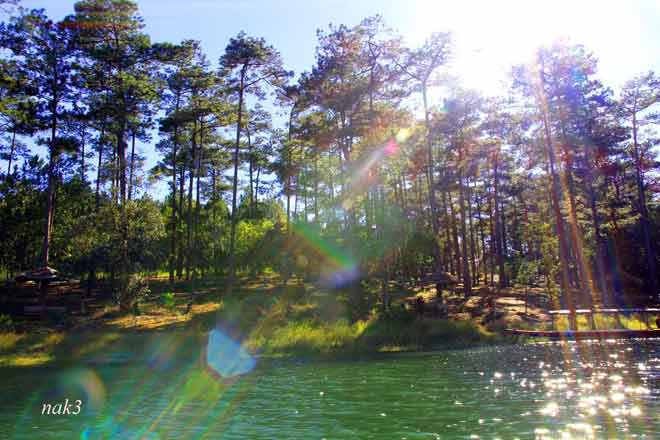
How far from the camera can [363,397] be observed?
1202 centimetres

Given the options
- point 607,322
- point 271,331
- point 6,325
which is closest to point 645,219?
point 607,322

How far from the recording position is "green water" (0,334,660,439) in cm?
909

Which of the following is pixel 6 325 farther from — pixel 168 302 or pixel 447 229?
pixel 447 229

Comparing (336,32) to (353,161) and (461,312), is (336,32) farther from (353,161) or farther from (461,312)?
(461,312)

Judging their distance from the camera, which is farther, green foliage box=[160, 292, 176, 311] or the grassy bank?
green foliage box=[160, 292, 176, 311]

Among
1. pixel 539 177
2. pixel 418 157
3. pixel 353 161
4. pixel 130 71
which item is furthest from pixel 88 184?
pixel 539 177

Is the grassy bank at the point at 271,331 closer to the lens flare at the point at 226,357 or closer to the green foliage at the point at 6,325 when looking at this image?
the green foliage at the point at 6,325

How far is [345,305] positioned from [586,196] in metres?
25.8

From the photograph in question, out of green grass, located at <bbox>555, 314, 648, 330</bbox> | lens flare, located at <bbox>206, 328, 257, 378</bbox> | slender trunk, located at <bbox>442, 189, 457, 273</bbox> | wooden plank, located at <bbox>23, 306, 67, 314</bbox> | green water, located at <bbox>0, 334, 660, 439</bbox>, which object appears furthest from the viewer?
slender trunk, located at <bbox>442, 189, 457, 273</bbox>

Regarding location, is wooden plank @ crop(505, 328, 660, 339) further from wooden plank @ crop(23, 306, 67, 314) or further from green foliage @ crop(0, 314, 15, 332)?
wooden plank @ crop(23, 306, 67, 314)

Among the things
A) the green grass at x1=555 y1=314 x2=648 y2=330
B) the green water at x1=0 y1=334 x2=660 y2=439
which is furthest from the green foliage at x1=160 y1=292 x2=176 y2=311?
the green grass at x1=555 y1=314 x2=648 y2=330

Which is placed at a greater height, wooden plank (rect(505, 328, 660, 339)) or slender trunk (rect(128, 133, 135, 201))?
slender trunk (rect(128, 133, 135, 201))

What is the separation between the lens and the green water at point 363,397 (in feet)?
29.8

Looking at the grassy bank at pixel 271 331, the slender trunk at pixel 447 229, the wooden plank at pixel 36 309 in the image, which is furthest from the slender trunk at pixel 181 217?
the slender trunk at pixel 447 229
